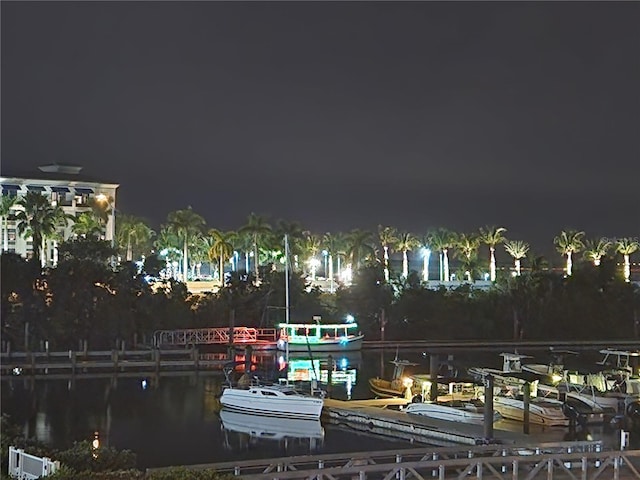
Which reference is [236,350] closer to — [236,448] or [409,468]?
[236,448]

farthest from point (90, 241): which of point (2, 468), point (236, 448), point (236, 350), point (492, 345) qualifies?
→ point (2, 468)

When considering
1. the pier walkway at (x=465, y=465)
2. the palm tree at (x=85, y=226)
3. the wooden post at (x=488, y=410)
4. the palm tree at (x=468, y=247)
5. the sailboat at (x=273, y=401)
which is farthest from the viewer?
the palm tree at (x=468, y=247)

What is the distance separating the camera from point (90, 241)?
66500 mm

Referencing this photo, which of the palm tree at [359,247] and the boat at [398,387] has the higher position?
the palm tree at [359,247]

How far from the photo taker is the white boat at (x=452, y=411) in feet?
109

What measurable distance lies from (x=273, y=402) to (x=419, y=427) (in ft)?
22.7

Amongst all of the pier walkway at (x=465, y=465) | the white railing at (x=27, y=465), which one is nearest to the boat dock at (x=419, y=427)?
the pier walkway at (x=465, y=465)

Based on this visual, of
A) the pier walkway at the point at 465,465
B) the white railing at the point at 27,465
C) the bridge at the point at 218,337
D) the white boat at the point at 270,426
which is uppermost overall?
the bridge at the point at 218,337

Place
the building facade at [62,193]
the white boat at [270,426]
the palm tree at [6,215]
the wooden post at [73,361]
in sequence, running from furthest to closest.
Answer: the building facade at [62,193] < the palm tree at [6,215] < the wooden post at [73,361] < the white boat at [270,426]

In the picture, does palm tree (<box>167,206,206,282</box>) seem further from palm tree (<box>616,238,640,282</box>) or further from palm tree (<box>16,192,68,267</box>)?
palm tree (<box>616,238,640,282</box>)

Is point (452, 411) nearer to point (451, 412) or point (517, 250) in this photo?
point (451, 412)

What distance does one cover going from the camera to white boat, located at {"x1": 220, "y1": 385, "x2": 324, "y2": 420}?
35656mm

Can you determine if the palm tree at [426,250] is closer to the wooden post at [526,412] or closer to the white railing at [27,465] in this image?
the wooden post at [526,412]

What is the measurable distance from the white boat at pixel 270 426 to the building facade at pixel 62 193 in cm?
5495
